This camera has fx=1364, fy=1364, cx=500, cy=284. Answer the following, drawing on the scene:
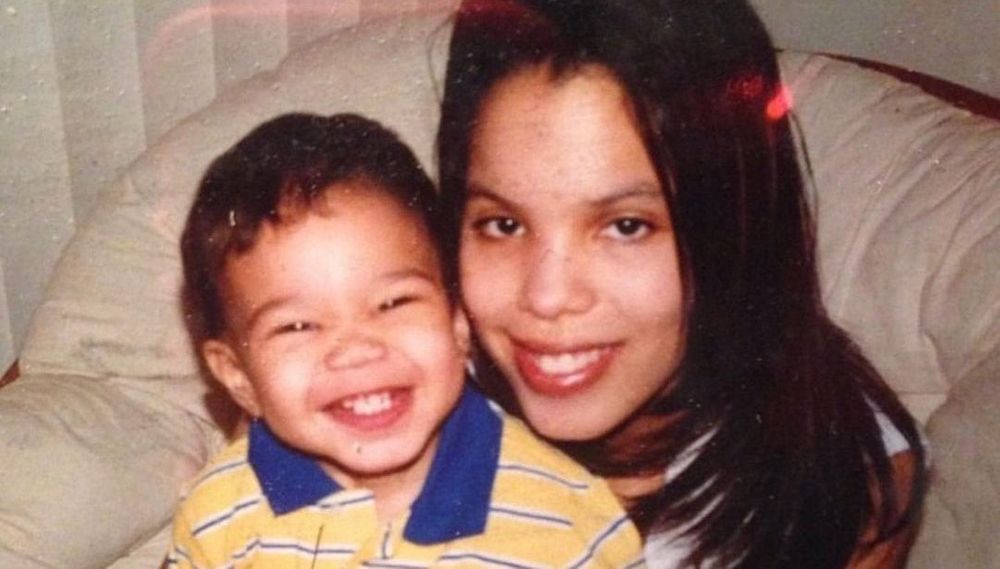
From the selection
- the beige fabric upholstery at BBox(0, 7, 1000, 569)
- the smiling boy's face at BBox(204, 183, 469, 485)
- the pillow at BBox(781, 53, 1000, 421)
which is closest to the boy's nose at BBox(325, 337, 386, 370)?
the smiling boy's face at BBox(204, 183, 469, 485)

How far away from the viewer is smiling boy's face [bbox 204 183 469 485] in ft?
2.32

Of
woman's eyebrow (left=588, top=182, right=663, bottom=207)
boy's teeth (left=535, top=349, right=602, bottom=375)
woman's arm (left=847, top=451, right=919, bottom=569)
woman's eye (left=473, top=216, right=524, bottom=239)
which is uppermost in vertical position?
woman's eyebrow (left=588, top=182, right=663, bottom=207)

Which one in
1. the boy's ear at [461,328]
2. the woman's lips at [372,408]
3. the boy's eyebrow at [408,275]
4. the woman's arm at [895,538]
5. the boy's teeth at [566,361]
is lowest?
the woman's arm at [895,538]

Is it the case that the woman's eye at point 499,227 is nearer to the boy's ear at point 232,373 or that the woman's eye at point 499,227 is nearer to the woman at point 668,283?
the woman at point 668,283

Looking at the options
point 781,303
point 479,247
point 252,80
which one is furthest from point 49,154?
point 781,303

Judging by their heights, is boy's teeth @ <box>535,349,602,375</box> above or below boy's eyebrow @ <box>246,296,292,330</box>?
below

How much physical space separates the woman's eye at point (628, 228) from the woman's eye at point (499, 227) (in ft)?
0.15

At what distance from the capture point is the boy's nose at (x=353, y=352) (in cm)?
71

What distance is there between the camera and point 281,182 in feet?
2.33

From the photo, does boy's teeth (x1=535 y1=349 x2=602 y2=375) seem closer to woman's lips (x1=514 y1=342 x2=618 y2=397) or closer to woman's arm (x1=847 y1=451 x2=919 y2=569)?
woman's lips (x1=514 y1=342 x2=618 y2=397)

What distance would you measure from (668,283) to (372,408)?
0.17 meters

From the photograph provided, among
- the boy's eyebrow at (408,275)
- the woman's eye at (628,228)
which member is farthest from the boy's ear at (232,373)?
the woman's eye at (628,228)

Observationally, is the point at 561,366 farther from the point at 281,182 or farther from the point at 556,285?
the point at 281,182

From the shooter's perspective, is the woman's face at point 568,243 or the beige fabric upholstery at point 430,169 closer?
the woman's face at point 568,243
